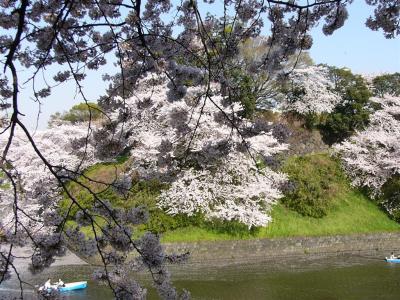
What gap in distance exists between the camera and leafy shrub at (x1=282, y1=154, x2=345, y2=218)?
54.6 feet

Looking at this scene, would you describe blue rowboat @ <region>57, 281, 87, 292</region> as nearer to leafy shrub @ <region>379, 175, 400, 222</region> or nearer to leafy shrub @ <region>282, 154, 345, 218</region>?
leafy shrub @ <region>282, 154, 345, 218</region>

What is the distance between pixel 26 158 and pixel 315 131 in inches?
475

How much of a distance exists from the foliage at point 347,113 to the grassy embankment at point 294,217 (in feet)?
8.14

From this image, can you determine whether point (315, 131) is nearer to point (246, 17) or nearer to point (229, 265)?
point (229, 265)

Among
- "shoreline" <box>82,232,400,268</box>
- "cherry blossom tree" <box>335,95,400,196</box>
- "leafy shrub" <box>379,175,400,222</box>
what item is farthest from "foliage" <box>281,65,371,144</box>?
"shoreline" <box>82,232,400,268</box>

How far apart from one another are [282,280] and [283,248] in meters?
3.08

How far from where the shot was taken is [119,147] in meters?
3.00

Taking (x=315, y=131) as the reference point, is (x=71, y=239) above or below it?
below

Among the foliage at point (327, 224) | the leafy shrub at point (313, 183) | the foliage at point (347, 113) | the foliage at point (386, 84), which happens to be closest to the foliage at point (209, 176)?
the foliage at point (327, 224)

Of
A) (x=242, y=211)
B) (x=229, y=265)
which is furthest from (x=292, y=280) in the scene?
(x=242, y=211)

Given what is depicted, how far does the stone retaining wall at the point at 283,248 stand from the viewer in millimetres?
13828

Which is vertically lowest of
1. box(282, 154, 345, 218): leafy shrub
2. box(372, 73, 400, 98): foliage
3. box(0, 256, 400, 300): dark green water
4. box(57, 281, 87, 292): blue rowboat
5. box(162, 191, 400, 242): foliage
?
box(0, 256, 400, 300): dark green water

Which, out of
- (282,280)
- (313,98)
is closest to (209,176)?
(282,280)

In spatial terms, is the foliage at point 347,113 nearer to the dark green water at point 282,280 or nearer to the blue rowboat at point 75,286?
the dark green water at point 282,280
